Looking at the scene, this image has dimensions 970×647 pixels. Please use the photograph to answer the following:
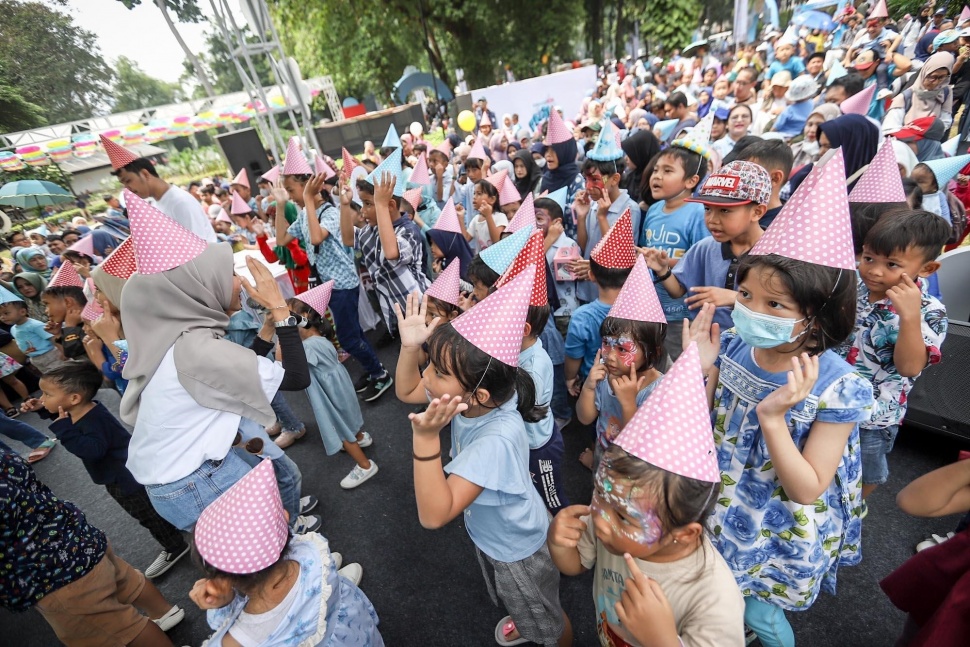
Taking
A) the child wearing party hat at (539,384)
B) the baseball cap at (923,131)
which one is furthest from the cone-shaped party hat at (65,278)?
the baseball cap at (923,131)

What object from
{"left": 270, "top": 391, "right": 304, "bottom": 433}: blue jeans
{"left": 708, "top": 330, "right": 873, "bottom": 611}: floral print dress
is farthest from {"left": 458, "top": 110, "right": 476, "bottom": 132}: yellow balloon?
{"left": 708, "top": 330, "right": 873, "bottom": 611}: floral print dress

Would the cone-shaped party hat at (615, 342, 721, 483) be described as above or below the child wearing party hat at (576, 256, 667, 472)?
above

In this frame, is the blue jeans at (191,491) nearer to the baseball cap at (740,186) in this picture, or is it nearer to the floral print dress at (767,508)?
the floral print dress at (767,508)

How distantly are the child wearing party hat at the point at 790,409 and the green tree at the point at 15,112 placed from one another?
939 centimetres

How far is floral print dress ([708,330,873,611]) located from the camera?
1415 mm

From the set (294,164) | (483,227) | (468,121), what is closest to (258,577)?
(483,227)

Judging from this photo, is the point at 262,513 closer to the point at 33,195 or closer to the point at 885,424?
the point at 885,424

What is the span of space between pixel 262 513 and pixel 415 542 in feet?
5.10

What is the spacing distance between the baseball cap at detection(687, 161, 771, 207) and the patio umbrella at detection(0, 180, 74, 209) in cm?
1041

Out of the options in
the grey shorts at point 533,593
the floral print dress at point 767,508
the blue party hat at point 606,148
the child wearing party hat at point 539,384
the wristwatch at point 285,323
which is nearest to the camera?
the floral print dress at point 767,508

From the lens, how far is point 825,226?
3.98ft

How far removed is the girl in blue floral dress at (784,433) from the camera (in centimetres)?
124

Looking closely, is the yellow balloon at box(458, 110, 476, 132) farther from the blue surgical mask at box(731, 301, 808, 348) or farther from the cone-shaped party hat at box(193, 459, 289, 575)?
the cone-shaped party hat at box(193, 459, 289, 575)

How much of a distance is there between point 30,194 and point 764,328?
1085cm
